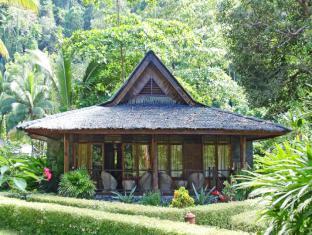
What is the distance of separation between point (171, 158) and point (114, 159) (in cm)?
195

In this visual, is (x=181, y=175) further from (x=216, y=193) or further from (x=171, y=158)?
(x=216, y=193)

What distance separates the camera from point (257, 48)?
14359mm

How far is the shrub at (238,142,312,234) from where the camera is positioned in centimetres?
411

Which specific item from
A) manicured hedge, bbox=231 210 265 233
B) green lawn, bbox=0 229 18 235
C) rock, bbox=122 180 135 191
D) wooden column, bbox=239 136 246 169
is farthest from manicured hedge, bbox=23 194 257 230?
rock, bbox=122 180 135 191

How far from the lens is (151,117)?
1462cm

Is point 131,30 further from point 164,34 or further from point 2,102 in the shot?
point 2,102

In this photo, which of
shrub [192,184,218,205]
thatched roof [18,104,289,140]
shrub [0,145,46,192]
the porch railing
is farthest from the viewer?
the porch railing

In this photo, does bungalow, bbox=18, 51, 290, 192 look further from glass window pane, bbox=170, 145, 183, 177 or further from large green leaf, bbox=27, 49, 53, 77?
large green leaf, bbox=27, 49, 53, 77

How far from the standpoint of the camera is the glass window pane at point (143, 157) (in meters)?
15.7

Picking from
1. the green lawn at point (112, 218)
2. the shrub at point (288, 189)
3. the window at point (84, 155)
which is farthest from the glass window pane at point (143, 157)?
the shrub at point (288, 189)

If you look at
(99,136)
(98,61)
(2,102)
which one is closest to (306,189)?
(99,136)

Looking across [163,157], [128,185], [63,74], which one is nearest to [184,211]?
[128,185]

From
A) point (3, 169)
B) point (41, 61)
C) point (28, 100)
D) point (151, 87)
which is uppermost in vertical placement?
point (41, 61)

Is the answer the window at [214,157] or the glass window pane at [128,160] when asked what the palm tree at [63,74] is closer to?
the glass window pane at [128,160]
